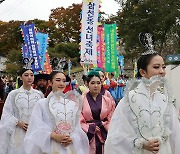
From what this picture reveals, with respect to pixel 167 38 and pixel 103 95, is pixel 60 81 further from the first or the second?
pixel 167 38

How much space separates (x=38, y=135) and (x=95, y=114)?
3.51 feet

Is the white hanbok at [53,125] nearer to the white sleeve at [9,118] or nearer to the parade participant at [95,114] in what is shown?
the parade participant at [95,114]

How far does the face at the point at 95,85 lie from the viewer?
17.6 ft

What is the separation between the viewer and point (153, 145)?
300cm

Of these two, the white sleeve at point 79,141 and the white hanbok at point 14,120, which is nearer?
the white sleeve at point 79,141

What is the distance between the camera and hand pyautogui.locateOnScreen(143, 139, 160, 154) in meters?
3.00

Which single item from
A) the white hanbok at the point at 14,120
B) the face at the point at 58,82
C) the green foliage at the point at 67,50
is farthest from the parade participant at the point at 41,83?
the green foliage at the point at 67,50

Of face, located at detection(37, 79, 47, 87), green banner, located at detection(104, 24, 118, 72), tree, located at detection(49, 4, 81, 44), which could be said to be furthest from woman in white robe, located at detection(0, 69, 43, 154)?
tree, located at detection(49, 4, 81, 44)

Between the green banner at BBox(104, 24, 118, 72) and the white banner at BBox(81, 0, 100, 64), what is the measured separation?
7.96 feet

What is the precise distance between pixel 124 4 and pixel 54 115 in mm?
24637

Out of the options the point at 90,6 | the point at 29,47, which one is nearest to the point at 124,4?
the point at 29,47

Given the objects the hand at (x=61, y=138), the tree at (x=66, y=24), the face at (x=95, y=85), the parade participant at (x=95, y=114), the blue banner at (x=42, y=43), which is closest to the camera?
the hand at (x=61, y=138)

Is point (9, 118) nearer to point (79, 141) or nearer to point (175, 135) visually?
point (79, 141)

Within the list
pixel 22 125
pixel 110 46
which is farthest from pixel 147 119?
pixel 110 46
